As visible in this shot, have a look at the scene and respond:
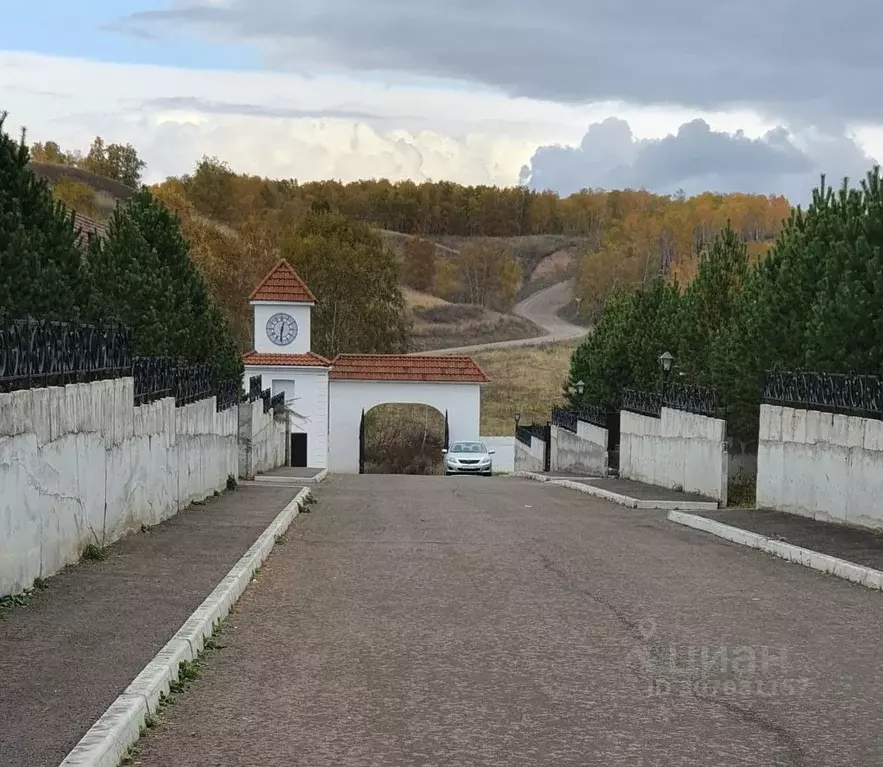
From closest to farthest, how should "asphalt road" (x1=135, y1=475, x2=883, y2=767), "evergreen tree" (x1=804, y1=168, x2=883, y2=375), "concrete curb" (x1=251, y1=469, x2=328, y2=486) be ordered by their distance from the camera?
"asphalt road" (x1=135, y1=475, x2=883, y2=767) → "evergreen tree" (x1=804, y1=168, x2=883, y2=375) → "concrete curb" (x1=251, y1=469, x2=328, y2=486)

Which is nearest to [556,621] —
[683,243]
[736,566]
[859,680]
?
[859,680]

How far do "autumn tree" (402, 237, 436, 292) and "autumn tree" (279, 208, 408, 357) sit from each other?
2951 inches

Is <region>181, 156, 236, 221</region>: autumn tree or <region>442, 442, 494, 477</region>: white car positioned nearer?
<region>442, 442, 494, 477</region>: white car

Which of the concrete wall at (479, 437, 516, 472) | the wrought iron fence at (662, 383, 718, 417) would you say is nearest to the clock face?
the concrete wall at (479, 437, 516, 472)

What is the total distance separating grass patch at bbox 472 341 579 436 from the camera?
252 feet

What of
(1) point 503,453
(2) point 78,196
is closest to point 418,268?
(2) point 78,196

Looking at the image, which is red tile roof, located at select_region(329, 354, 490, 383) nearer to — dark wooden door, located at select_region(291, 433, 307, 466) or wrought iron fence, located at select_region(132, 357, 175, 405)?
dark wooden door, located at select_region(291, 433, 307, 466)

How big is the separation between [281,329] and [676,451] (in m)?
29.9

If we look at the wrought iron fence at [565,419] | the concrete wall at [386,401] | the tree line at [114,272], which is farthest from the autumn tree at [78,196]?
the tree line at [114,272]

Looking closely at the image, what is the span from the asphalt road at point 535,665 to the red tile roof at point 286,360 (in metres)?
38.8

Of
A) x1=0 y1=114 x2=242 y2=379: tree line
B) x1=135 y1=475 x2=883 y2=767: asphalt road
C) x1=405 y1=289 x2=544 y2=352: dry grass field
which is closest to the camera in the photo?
x1=135 y1=475 x2=883 y2=767: asphalt road

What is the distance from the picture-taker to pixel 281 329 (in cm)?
5484

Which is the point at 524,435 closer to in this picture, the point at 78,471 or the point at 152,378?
the point at 152,378

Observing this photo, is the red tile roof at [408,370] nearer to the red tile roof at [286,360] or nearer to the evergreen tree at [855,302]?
the red tile roof at [286,360]
